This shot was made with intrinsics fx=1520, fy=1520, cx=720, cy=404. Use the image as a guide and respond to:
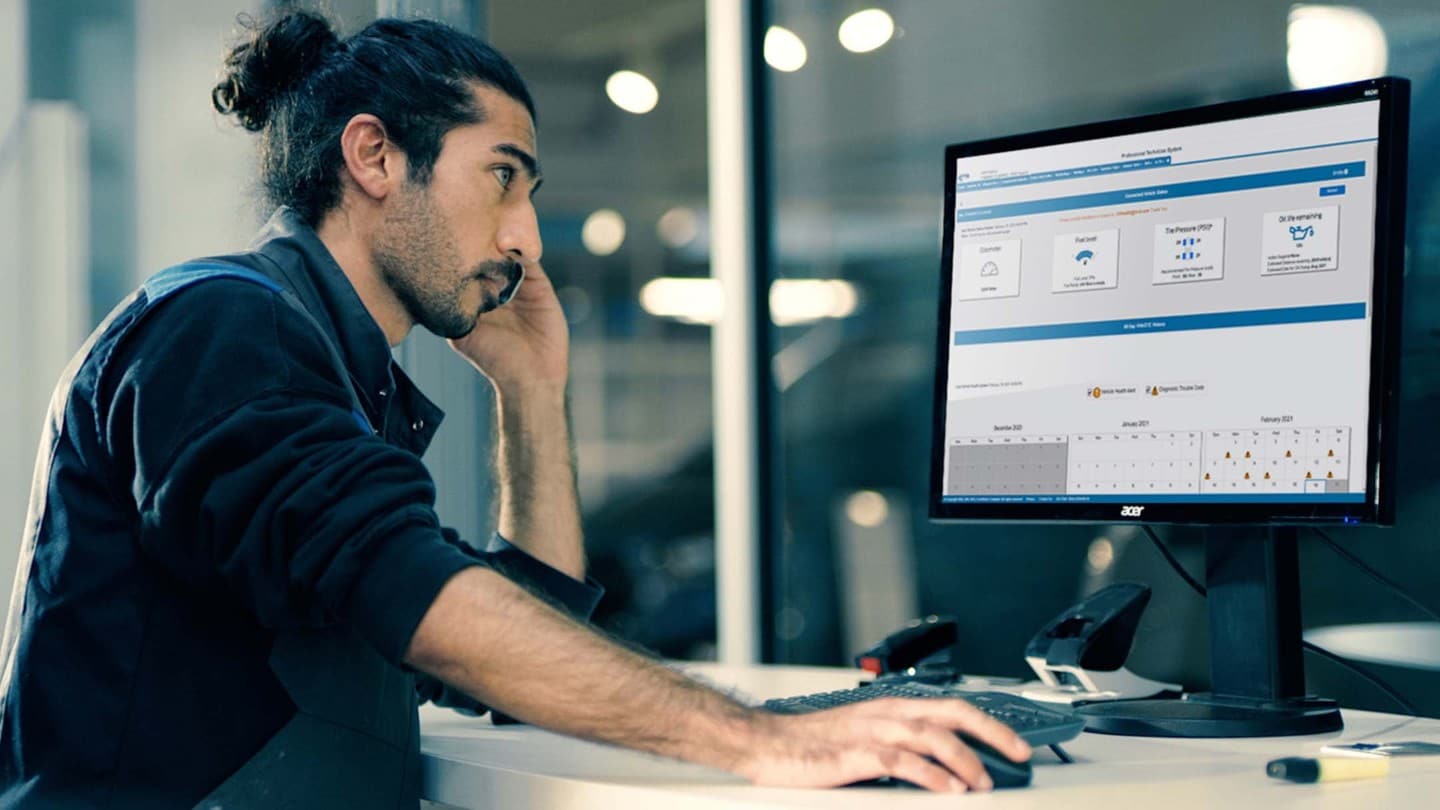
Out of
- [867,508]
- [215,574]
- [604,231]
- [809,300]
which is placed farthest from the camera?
[604,231]

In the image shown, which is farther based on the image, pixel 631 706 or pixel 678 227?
pixel 678 227

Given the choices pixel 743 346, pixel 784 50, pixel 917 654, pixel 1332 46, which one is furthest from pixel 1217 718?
pixel 784 50

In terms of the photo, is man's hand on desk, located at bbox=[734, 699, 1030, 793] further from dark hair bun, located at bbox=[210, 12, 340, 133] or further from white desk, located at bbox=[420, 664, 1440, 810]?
dark hair bun, located at bbox=[210, 12, 340, 133]

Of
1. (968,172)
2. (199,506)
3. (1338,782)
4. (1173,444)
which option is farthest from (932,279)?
(199,506)

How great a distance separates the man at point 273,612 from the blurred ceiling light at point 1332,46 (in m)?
1.12

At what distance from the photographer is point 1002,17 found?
7.52 ft

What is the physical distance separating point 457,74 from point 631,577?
141 cm

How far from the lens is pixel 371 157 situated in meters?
1.57

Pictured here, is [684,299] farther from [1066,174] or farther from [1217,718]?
[1217,718]

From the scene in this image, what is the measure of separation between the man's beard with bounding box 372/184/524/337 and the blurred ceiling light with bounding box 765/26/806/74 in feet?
3.77

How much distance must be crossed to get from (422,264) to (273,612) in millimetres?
529

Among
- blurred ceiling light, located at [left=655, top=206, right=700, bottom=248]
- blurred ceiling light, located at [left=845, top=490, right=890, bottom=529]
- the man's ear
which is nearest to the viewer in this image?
the man's ear

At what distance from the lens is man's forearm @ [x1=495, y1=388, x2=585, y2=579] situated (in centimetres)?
189

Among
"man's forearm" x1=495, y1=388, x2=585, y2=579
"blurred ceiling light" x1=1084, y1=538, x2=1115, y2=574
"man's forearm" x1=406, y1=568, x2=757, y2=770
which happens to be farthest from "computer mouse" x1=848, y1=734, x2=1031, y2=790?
"blurred ceiling light" x1=1084, y1=538, x2=1115, y2=574
